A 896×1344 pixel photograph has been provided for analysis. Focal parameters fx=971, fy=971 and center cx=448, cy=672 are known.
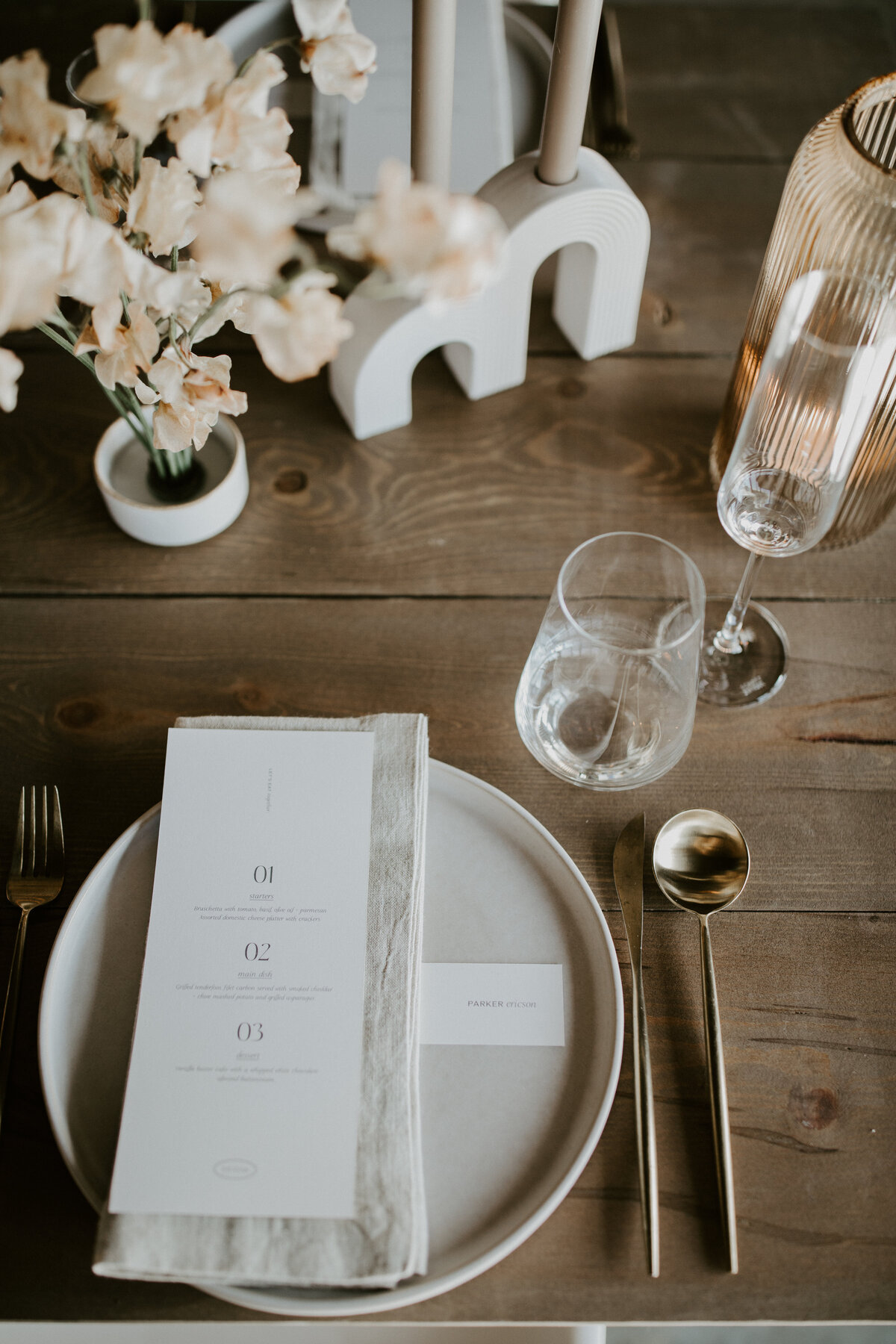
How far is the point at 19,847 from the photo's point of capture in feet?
2.20

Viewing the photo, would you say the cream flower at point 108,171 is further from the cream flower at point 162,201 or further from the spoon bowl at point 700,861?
the spoon bowl at point 700,861

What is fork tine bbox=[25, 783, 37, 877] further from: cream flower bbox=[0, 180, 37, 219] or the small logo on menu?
cream flower bbox=[0, 180, 37, 219]

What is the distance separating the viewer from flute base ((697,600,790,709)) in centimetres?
77

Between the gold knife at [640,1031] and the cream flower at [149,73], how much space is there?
1.68 feet

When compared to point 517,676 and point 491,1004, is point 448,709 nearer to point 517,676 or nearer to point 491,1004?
point 517,676

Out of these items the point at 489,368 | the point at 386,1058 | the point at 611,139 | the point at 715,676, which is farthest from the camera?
the point at 611,139

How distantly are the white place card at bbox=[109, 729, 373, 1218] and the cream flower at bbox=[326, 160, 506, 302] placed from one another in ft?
1.13

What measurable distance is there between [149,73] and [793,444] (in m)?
0.51

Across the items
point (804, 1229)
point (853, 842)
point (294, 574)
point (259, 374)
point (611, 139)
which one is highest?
point (611, 139)

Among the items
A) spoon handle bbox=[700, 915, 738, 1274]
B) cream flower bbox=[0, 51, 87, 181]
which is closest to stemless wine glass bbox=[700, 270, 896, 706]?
spoon handle bbox=[700, 915, 738, 1274]

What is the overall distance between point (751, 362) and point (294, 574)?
0.42 meters

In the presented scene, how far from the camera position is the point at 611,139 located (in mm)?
1087

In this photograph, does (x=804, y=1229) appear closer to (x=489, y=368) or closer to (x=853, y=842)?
(x=853, y=842)

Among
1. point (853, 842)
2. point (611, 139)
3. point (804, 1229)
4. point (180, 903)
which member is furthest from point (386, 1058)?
point (611, 139)
